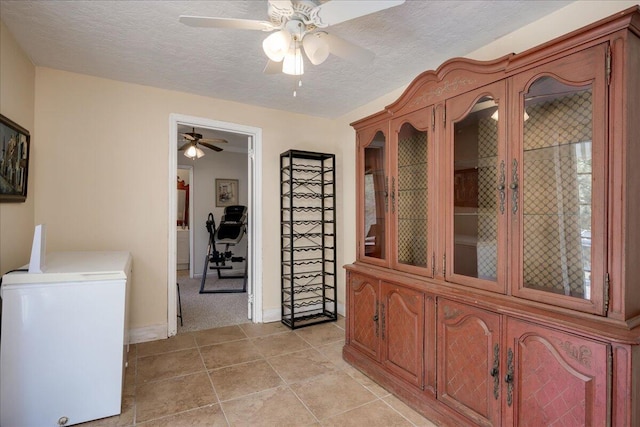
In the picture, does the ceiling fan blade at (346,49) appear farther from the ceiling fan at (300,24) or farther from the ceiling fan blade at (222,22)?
the ceiling fan blade at (222,22)

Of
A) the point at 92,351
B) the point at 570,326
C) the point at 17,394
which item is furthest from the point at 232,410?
the point at 570,326

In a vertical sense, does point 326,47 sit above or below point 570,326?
above

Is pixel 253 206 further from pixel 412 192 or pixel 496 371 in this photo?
pixel 496 371

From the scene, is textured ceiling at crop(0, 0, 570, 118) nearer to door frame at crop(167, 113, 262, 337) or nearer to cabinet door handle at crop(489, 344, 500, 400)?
door frame at crop(167, 113, 262, 337)

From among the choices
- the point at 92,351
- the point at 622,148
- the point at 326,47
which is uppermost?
the point at 326,47

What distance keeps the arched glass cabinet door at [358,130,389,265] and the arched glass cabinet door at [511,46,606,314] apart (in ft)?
3.23

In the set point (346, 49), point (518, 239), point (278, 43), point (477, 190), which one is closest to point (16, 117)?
point (278, 43)

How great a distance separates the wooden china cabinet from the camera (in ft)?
4.06

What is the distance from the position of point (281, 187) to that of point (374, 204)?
4.88 feet

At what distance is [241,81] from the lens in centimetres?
287

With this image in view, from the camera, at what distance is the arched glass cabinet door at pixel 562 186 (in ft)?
4.25

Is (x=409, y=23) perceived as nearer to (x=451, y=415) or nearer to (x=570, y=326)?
(x=570, y=326)

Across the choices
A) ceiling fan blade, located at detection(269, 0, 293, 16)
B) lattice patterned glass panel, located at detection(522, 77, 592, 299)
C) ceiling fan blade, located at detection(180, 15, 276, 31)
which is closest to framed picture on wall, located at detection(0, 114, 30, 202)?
ceiling fan blade, located at detection(180, 15, 276, 31)

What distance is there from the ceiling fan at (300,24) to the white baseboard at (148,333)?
8.99 feet
